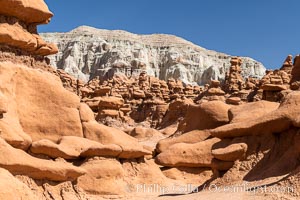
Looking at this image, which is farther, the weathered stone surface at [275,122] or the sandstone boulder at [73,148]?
the weathered stone surface at [275,122]

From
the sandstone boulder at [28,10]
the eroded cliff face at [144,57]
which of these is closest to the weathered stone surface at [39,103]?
the sandstone boulder at [28,10]

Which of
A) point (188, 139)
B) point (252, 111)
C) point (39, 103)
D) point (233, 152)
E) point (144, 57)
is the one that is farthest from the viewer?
point (144, 57)

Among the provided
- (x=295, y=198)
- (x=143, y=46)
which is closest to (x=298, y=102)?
(x=295, y=198)

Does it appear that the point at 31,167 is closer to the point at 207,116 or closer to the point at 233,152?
the point at 233,152

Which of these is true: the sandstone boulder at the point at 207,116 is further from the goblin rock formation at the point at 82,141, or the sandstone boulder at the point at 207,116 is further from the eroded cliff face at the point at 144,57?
the eroded cliff face at the point at 144,57

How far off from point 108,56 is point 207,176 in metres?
75.9

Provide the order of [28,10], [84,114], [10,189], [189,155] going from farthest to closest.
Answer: [189,155] < [84,114] < [28,10] < [10,189]

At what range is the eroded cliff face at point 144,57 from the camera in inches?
3551

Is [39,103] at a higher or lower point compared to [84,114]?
higher

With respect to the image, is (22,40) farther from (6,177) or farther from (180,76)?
(180,76)

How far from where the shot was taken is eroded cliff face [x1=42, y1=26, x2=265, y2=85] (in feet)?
296

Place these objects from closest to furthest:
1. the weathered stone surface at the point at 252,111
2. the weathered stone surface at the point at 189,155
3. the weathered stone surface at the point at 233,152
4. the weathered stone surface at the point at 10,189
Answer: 1. the weathered stone surface at the point at 10,189
2. the weathered stone surface at the point at 233,152
3. the weathered stone surface at the point at 252,111
4. the weathered stone surface at the point at 189,155

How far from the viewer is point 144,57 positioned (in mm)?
93000

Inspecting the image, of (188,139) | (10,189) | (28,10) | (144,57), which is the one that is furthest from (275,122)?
(144,57)
